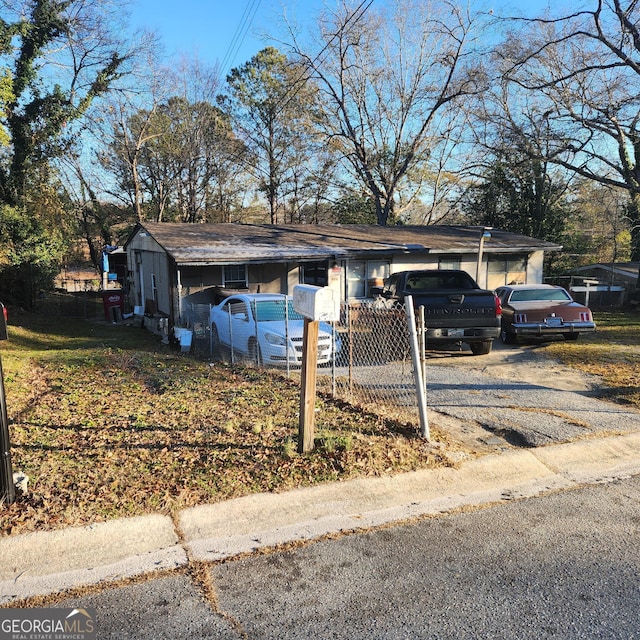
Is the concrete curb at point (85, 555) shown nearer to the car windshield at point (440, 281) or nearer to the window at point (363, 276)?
the car windshield at point (440, 281)

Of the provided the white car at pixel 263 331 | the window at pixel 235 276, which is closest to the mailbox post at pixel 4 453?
the white car at pixel 263 331

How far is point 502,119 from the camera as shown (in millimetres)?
21375

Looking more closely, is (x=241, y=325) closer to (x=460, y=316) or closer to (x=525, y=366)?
(x=460, y=316)

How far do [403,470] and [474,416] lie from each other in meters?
2.16

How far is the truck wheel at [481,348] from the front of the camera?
36.1ft

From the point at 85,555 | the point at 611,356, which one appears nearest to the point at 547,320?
the point at 611,356

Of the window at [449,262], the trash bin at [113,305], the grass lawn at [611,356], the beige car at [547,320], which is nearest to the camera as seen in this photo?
the grass lawn at [611,356]

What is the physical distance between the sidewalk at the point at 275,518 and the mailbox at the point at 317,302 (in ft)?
4.80

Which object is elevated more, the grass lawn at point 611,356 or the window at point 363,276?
the window at point 363,276

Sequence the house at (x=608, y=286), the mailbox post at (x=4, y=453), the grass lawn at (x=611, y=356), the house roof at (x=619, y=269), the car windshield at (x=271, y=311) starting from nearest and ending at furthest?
the mailbox post at (x=4, y=453) → the grass lawn at (x=611, y=356) → the car windshield at (x=271, y=311) → the house at (x=608, y=286) → the house roof at (x=619, y=269)

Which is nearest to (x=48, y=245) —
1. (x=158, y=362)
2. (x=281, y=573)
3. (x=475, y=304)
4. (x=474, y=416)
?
(x=158, y=362)

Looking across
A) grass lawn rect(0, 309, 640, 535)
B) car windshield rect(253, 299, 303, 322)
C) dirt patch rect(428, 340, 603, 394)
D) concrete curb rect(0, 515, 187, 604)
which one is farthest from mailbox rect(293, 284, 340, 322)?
car windshield rect(253, 299, 303, 322)

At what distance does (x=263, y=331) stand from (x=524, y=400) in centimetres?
492

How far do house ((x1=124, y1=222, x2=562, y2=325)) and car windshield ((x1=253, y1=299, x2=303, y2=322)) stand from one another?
4.29m
